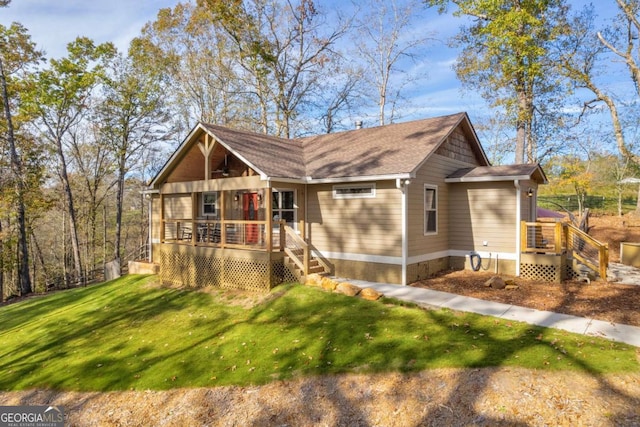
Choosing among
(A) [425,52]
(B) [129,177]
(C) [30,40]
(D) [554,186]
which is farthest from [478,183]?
(B) [129,177]

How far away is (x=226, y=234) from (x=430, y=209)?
7746 mm

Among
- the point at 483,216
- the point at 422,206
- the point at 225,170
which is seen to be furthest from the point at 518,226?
the point at 225,170

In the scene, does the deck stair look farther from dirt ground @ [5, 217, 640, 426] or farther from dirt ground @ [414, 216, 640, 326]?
dirt ground @ [5, 217, 640, 426]

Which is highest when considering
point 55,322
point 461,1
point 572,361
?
point 461,1

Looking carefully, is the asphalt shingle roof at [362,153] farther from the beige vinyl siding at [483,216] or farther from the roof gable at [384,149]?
the beige vinyl siding at [483,216]

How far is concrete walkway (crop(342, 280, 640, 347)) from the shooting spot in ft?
22.5

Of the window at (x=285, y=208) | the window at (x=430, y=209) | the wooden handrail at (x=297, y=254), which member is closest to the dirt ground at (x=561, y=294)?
the window at (x=430, y=209)

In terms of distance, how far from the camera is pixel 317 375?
6.26 meters

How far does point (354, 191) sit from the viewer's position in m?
11.8

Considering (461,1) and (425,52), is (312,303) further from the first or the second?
(425,52)

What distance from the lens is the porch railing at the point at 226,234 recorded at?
1207 centimetres

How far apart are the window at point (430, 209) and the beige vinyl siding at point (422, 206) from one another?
0.47ft

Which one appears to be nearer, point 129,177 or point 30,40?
point 30,40

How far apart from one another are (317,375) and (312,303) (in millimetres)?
3288
